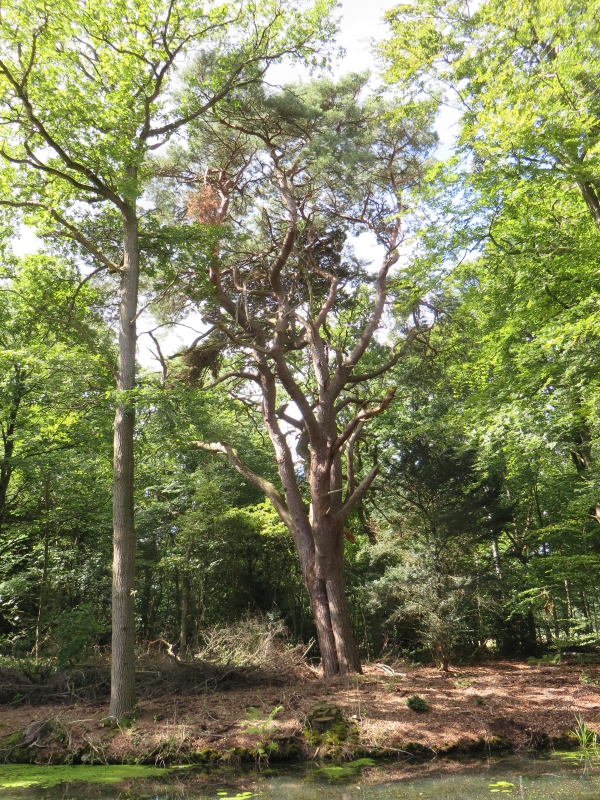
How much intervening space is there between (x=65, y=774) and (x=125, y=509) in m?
3.40

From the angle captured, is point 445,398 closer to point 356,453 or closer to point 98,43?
Result: point 356,453

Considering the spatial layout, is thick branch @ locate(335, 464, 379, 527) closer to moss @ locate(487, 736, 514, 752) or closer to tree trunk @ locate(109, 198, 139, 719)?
tree trunk @ locate(109, 198, 139, 719)

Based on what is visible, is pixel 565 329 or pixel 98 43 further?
pixel 98 43

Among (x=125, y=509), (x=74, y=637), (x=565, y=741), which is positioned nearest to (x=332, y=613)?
(x=125, y=509)

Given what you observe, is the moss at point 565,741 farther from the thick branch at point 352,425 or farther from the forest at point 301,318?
the thick branch at point 352,425

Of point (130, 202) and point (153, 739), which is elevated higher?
point (130, 202)

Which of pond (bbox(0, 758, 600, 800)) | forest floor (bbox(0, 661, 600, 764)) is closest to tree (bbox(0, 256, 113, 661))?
forest floor (bbox(0, 661, 600, 764))

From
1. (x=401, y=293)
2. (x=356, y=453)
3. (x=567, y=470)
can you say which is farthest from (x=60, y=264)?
(x=567, y=470)

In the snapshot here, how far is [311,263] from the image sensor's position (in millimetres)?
12672

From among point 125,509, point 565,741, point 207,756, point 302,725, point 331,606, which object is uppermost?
point 125,509

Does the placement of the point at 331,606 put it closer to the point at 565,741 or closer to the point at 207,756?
the point at 207,756

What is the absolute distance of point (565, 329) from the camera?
768 cm

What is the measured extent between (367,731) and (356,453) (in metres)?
8.21

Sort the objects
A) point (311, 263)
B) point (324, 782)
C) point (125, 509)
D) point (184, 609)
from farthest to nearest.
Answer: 1. point (184, 609)
2. point (311, 263)
3. point (125, 509)
4. point (324, 782)
